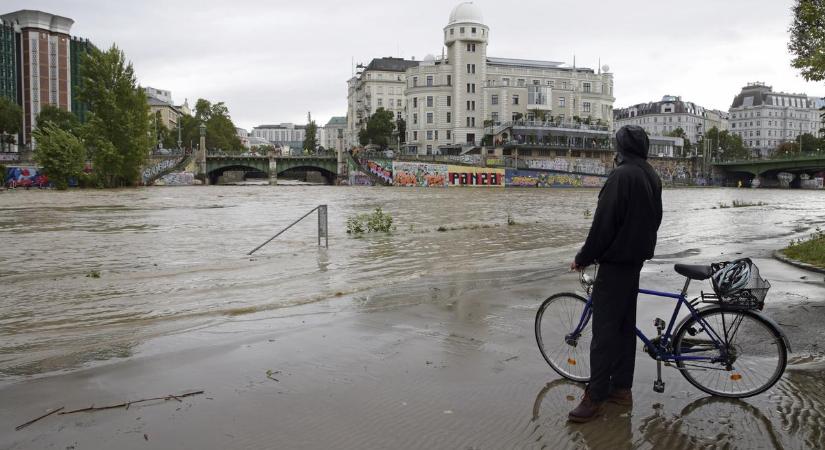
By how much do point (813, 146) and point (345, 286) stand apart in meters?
152

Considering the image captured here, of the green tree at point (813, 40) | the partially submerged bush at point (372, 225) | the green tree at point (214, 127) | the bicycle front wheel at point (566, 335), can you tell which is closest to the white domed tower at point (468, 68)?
the green tree at point (214, 127)

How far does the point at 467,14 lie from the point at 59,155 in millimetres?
65154

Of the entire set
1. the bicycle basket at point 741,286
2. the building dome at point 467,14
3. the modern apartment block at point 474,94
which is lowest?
the bicycle basket at point 741,286

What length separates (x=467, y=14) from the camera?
340 ft

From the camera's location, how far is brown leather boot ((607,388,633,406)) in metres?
4.88

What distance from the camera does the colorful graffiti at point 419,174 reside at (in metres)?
89.3

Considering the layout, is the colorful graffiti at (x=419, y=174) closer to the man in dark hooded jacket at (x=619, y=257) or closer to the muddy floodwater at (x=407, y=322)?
the muddy floodwater at (x=407, y=322)

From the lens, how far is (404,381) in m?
5.42

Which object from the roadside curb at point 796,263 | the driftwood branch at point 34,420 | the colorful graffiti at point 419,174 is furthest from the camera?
the colorful graffiti at point 419,174

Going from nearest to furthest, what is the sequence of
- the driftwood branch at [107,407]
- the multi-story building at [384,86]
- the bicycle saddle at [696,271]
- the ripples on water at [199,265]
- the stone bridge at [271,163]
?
the driftwood branch at [107,407], the bicycle saddle at [696,271], the ripples on water at [199,265], the stone bridge at [271,163], the multi-story building at [384,86]

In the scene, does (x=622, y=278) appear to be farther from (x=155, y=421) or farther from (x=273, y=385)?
(x=155, y=421)

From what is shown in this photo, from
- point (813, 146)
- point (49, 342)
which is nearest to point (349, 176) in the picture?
point (49, 342)

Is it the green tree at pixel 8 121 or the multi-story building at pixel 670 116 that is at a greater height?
the multi-story building at pixel 670 116

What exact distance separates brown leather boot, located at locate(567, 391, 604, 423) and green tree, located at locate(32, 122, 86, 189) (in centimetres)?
7029
